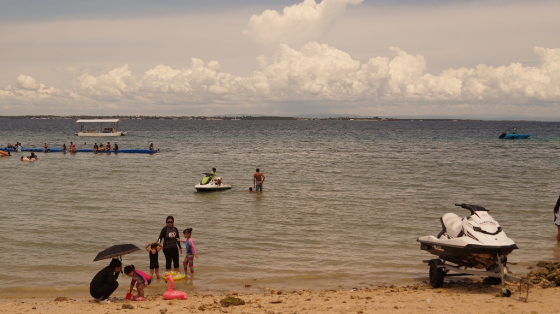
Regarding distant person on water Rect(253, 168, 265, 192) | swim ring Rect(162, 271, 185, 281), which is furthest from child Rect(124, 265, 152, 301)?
distant person on water Rect(253, 168, 265, 192)

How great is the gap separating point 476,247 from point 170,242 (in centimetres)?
773

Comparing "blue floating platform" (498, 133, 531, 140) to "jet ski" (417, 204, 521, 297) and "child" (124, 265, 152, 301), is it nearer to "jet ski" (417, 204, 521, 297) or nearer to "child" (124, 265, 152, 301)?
"jet ski" (417, 204, 521, 297)

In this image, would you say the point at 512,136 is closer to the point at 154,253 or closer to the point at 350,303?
the point at 350,303

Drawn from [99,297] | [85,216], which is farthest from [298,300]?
[85,216]

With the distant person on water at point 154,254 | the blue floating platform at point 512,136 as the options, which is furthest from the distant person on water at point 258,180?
the blue floating platform at point 512,136

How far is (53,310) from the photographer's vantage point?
9.78m

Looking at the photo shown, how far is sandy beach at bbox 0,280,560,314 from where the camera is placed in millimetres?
9359

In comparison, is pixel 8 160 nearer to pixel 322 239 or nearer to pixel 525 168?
pixel 322 239

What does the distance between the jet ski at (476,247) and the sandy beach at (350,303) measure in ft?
1.59

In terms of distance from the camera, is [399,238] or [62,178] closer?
[399,238]

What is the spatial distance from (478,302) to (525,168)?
3548cm

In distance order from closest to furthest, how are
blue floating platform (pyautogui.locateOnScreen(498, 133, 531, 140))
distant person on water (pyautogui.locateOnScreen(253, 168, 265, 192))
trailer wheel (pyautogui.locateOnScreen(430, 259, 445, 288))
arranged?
1. trailer wheel (pyautogui.locateOnScreen(430, 259, 445, 288))
2. distant person on water (pyautogui.locateOnScreen(253, 168, 265, 192))
3. blue floating platform (pyautogui.locateOnScreen(498, 133, 531, 140))

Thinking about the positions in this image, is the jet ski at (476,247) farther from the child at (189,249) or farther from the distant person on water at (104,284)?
the distant person on water at (104,284)

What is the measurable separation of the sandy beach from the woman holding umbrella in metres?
1.75
